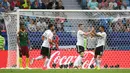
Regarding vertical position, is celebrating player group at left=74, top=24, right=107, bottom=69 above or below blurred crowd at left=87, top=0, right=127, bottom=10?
below

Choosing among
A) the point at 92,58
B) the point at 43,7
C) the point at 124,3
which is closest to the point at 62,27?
the point at 92,58

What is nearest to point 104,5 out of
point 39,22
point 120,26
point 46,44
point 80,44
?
point 120,26

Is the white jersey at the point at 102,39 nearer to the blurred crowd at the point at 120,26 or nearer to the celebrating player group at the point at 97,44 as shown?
the celebrating player group at the point at 97,44

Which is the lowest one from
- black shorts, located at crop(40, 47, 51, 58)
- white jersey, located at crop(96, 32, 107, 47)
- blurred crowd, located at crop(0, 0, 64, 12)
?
black shorts, located at crop(40, 47, 51, 58)

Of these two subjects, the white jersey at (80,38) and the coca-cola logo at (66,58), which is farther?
the coca-cola logo at (66,58)

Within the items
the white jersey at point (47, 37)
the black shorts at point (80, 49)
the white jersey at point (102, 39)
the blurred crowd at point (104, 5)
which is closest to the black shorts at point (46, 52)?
the white jersey at point (47, 37)

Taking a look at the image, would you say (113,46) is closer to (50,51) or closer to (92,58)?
(92,58)

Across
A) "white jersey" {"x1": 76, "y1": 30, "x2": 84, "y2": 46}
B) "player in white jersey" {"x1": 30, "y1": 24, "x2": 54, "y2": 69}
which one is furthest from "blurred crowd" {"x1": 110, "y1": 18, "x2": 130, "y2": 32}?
"player in white jersey" {"x1": 30, "y1": 24, "x2": 54, "y2": 69}

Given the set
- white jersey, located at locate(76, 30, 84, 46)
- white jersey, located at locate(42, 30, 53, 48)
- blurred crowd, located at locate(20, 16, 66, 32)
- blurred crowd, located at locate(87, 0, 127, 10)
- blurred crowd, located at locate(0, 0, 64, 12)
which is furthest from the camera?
blurred crowd, located at locate(87, 0, 127, 10)

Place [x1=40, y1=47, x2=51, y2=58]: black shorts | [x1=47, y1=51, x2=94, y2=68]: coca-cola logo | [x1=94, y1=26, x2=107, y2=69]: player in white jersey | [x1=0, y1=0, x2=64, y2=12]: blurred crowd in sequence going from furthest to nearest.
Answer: [x1=0, y1=0, x2=64, y2=12]: blurred crowd < [x1=47, y1=51, x2=94, y2=68]: coca-cola logo < [x1=94, y1=26, x2=107, y2=69]: player in white jersey < [x1=40, y1=47, x2=51, y2=58]: black shorts

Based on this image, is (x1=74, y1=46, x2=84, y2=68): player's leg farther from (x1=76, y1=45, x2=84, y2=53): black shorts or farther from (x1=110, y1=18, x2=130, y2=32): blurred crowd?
(x1=110, y1=18, x2=130, y2=32): blurred crowd

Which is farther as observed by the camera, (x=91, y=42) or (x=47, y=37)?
(x=91, y=42)

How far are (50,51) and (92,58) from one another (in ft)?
6.33

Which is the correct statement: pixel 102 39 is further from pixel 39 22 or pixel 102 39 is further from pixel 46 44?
pixel 39 22
